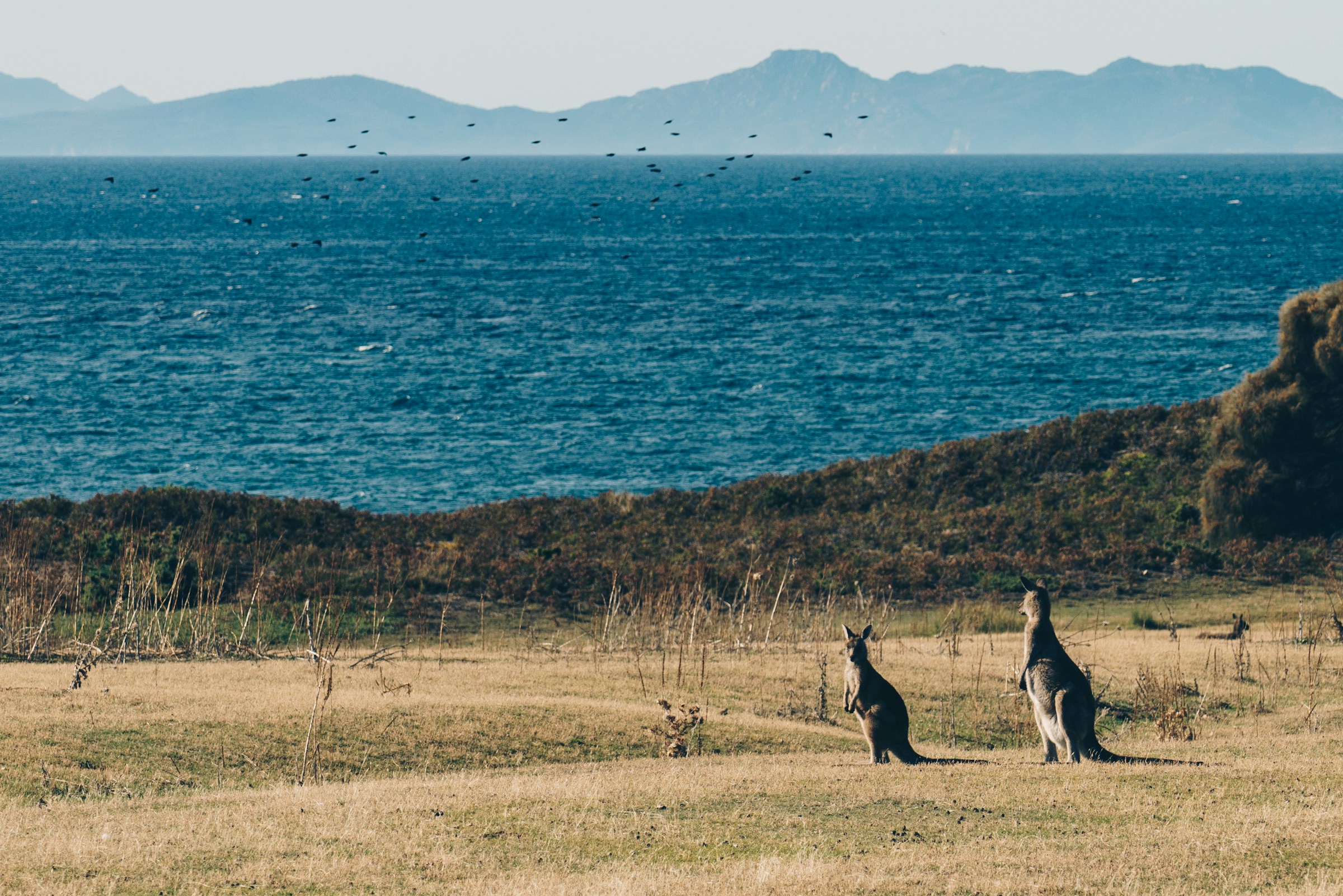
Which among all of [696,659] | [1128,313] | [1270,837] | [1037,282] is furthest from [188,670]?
[1037,282]

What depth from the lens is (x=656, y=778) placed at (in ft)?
42.7

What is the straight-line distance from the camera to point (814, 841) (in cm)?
1006

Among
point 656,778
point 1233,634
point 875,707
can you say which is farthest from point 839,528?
point 656,778

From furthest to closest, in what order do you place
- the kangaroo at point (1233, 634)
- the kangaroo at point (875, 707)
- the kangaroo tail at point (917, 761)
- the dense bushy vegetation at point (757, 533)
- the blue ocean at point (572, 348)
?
1. the blue ocean at point (572, 348)
2. the dense bushy vegetation at point (757, 533)
3. the kangaroo at point (1233, 634)
4. the kangaroo tail at point (917, 761)
5. the kangaroo at point (875, 707)

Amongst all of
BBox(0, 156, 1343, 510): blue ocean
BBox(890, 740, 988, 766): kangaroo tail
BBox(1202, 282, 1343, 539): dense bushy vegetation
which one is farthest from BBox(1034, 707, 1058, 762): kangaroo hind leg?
BBox(0, 156, 1343, 510): blue ocean

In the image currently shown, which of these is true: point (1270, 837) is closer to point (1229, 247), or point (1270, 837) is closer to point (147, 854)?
point (147, 854)

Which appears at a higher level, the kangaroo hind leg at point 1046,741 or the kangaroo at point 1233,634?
the kangaroo hind leg at point 1046,741

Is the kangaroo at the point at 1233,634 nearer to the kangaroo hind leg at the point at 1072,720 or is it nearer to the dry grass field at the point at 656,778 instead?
the dry grass field at the point at 656,778

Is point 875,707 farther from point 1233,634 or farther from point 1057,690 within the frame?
point 1233,634

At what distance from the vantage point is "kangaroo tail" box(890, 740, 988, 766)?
13.2 m

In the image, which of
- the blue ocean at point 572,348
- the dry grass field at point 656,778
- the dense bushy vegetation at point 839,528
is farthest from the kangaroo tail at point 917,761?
the blue ocean at point 572,348

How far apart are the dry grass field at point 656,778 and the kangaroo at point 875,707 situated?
0.27 metres

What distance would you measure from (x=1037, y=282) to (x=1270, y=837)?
84.6m

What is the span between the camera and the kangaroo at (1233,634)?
2133cm
